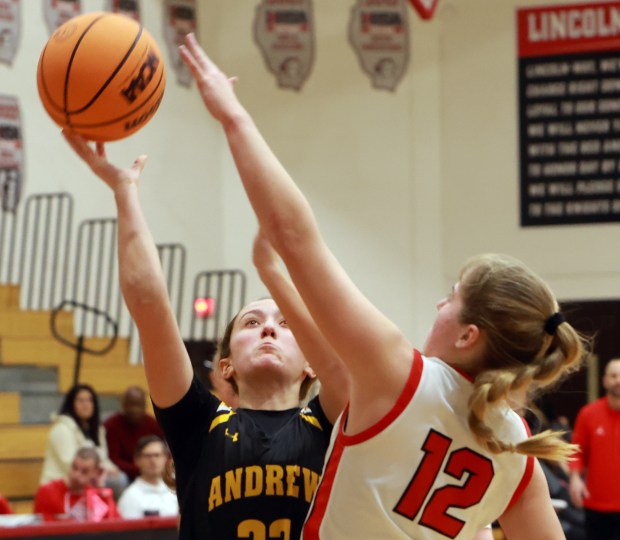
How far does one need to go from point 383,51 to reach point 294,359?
10.3 metres

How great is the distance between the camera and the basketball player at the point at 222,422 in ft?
8.43

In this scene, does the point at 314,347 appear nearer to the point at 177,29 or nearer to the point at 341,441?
the point at 341,441

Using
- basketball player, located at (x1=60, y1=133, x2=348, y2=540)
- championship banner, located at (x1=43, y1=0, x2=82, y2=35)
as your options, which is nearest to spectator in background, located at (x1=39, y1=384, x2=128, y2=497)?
championship banner, located at (x1=43, y1=0, x2=82, y2=35)

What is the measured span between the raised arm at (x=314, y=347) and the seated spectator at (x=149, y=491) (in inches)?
162

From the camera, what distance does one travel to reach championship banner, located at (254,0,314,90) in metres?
12.8

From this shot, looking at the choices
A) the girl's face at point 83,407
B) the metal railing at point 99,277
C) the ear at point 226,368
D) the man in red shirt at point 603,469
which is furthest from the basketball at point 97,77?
the metal railing at point 99,277

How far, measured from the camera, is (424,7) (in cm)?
1155

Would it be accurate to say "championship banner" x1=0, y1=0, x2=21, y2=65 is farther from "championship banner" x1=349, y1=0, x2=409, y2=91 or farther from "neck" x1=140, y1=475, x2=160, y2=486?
"neck" x1=140, y1=475, x2=160, y2=486

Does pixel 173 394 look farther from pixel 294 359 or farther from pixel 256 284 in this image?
pixel 256 284

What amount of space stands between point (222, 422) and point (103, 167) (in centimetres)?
67

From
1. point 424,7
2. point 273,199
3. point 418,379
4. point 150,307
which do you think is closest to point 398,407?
point 418,379

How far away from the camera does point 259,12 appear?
1279cm

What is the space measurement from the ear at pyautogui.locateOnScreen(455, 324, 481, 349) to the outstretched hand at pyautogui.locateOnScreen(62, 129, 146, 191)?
0.90 meters

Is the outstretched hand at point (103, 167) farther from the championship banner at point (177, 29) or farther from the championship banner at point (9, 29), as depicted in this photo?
the championship banner at point (177, 29)
